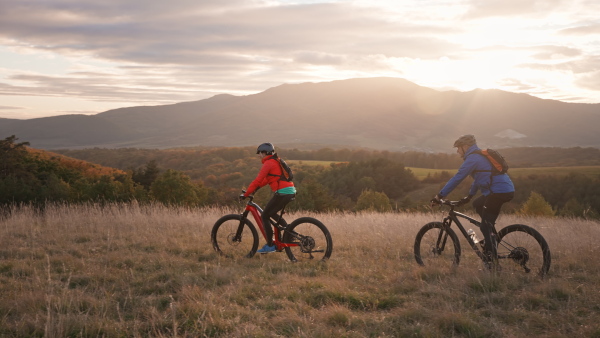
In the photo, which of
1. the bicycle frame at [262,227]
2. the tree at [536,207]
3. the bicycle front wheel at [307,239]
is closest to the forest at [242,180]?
the tree at [536,207]

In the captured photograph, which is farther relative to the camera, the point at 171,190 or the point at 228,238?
the point at 171,190

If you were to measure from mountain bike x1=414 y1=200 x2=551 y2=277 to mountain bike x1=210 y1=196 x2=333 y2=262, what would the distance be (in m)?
1.64

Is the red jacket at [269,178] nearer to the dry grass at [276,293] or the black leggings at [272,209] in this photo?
the black leggings at [272,209]

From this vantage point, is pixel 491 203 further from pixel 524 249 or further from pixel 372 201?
pixel 372 201

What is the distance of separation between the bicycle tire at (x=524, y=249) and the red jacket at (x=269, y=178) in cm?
350

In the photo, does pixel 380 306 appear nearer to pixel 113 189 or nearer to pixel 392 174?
pixel 113 189

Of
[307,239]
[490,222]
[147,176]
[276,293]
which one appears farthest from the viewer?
[147,176]

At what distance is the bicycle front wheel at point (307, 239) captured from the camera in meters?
8.48

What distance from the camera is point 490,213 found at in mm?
7176

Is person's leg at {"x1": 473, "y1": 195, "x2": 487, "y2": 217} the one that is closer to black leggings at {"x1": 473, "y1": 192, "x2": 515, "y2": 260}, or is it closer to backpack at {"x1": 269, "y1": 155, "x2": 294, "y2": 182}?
black leggings at {"x1": 473, "y1": 192, "x2": 515, "y2": 260}

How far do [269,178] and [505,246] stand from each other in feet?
12.6

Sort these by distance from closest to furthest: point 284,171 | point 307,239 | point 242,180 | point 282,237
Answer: point 284,171, point 307,239, point 282,237, point 242,180

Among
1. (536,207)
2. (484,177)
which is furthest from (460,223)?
(536,207)

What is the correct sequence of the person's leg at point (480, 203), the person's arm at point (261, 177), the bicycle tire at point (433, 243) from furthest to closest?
the person's arm at point (261, 177) → the bicycle tire at point (433, 243) → the person's leg at point (480, 203)
